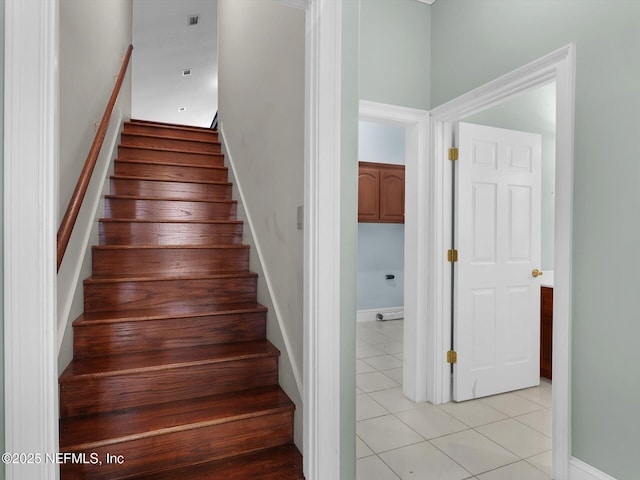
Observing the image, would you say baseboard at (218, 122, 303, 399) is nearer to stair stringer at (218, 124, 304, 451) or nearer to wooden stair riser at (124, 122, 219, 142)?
stair stringer at (218, 124, 304, 451)

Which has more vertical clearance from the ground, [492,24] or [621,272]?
[492,24]

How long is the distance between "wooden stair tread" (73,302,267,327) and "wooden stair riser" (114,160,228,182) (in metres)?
1.36

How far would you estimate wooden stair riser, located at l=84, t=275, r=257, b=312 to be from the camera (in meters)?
2.17

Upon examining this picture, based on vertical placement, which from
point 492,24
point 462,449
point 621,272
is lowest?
point 462,449

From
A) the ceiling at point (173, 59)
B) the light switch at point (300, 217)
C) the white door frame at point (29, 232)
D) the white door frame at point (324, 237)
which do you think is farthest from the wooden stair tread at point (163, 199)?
the ceiling at point (173, 59)

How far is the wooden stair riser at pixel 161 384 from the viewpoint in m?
1.68

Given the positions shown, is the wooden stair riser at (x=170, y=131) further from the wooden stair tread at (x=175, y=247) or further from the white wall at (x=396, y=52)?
the white wall at (x=396, y=52)

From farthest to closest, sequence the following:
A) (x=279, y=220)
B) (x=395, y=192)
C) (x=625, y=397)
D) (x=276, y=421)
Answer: (x=395, y=192)
(x=279, y=220)
(x=276, y=421)
(x=625, y=397)

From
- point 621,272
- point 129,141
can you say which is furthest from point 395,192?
point 621,272

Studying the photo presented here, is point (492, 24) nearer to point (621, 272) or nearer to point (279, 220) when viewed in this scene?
point (621, 272)

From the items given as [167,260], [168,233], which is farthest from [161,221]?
[167,260]

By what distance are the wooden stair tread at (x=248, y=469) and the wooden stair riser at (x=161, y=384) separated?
33 centimetres

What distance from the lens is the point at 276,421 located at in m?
1.79

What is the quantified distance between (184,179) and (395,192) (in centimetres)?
269
